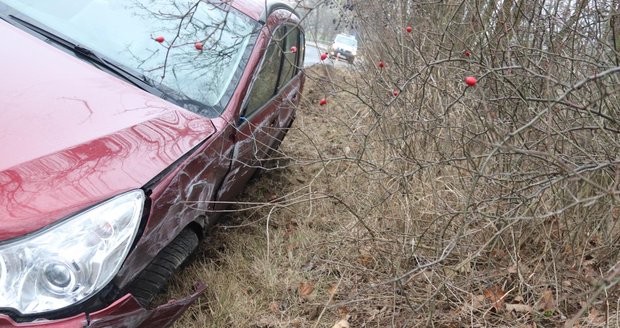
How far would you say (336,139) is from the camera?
616 centimetres

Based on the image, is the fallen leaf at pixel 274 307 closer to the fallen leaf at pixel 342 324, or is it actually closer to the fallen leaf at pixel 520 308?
the fallen leaf at pixel 342 324

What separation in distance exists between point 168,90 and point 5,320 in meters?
1.46

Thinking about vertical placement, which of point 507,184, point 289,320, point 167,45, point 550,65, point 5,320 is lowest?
point 289,320

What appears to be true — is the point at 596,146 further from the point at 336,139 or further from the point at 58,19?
the point at 336,139

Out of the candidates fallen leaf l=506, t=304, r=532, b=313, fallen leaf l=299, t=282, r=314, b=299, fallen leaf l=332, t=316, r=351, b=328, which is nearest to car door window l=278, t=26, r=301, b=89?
fallen leaf l=299, t=282, r=314, b=299

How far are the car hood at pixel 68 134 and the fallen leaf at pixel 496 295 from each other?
1.72 metres

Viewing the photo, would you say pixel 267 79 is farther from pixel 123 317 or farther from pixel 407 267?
pixel 123 317

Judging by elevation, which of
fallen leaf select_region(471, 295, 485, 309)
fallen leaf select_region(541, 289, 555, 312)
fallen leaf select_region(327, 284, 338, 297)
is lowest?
fallen leaf select_region(327, 284, 338, 297)

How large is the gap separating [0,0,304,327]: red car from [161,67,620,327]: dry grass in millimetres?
400

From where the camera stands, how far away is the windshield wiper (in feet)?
8.95

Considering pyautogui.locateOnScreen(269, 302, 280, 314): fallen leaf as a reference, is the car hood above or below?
above

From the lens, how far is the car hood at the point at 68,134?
179 cm

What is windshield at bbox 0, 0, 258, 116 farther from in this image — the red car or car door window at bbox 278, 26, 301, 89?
car door window at bbox 278, 26, 301, 89

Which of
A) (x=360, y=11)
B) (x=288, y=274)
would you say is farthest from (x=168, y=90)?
(x=360, y=11)
